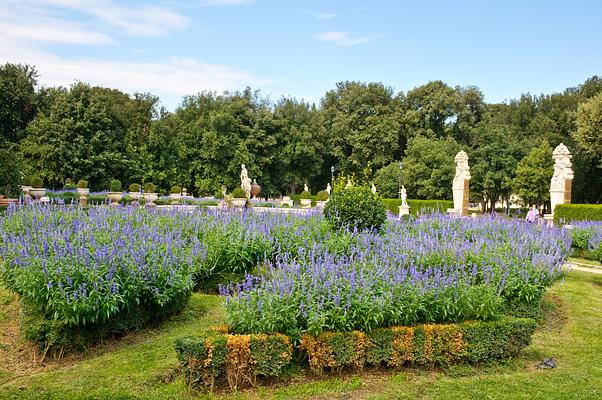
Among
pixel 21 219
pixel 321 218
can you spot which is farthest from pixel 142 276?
pixel 321 218

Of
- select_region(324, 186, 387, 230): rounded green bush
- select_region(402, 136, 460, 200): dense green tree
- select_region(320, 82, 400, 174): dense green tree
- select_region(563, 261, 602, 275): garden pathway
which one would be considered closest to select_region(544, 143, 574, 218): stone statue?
select_region(563, 261, 602, 275): garden pathway

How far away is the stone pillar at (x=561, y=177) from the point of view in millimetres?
22188

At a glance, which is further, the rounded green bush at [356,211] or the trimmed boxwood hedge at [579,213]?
the trimmed boxwood hedge at [579,213]

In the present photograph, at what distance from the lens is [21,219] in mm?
8641

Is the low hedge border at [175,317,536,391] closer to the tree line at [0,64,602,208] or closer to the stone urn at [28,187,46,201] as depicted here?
the stone urn at [28,187,46,201]

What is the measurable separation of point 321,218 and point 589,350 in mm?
5982

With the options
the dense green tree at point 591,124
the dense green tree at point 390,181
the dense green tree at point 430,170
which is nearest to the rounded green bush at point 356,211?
the dense green tree at point 591,124

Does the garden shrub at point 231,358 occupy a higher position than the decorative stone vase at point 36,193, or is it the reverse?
the decorative stone vase at point 36,193

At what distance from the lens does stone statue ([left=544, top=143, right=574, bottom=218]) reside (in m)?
22.2

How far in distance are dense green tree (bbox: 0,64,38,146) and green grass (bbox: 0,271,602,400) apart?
114ft

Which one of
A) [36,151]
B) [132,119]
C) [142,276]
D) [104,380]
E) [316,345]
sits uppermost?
[132,119]

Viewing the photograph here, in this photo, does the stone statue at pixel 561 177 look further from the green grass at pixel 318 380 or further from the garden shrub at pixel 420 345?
the garden shrub at pixel 420 345

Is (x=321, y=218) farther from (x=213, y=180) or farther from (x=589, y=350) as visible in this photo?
(x=213, y=180)

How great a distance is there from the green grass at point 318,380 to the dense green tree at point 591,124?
26019 millimetres
